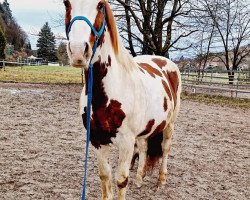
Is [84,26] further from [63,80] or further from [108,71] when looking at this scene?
[63,80]

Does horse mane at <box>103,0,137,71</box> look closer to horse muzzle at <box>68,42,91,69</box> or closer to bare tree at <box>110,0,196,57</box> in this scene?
horse muzzle at <box>68,42,91,69</box>

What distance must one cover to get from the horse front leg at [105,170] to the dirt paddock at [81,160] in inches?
19.8

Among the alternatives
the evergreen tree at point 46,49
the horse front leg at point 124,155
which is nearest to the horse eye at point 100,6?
the horse front leg at point 124,155

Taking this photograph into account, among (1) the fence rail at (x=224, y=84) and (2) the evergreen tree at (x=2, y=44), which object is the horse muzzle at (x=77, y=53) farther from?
(2) the evergreen tree at (x=2, y=44)

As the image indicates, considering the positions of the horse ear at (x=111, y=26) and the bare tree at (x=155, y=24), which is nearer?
the horse ear at (x=111, y=26)

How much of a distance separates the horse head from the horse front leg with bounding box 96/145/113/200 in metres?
0.85

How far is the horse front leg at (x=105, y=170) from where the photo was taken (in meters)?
2.83

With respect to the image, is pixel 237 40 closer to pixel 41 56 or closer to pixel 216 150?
pixel 216 150

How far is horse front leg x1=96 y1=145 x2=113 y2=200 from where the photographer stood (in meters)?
2.83

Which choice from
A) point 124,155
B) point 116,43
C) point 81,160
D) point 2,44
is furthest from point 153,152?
point 2,44

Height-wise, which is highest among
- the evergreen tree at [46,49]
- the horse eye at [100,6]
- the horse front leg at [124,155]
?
the evergreen tree at [46,49]

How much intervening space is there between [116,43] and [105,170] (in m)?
1.12

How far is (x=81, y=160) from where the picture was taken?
469 cm

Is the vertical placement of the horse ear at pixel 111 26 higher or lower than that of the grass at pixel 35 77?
higher
